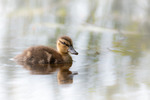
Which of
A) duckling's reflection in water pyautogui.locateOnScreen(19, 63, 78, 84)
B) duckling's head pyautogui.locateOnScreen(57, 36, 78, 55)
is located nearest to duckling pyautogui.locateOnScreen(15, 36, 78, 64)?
duckling's head pyautogui.locateOnScreen(57, 36, 78, 55)

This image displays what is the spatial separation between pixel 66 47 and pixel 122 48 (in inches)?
44.4

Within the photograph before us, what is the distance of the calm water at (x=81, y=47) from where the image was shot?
3.26 m

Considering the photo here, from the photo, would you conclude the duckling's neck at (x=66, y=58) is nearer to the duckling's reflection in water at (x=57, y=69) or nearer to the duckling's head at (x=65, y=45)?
the duckling's head at (x=65, y=45)

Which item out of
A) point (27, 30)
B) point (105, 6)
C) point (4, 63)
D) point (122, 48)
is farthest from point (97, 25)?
point (4, 63)

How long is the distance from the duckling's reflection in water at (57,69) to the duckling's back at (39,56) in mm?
111

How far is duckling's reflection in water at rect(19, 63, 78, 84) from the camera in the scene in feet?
12.1

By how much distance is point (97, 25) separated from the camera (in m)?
8.06

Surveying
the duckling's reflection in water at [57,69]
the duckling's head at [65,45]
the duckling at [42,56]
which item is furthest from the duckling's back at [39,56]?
the duckling's head at [65,45]

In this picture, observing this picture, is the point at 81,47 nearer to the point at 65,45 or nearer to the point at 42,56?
the point at 65,45

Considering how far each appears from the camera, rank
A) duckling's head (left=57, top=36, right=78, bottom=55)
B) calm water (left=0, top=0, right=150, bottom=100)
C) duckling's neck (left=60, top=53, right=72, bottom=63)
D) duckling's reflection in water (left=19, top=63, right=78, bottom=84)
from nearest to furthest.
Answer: calm water (left=0, top=0, right=150, bottom=100), duckling's reflection in water (left=19, top=63, right=78, bottom=84), duckling's neck (left=60, top=53, right=72, bottom=63), duckling's head (left=57, top=36, right=78, bottom=55)

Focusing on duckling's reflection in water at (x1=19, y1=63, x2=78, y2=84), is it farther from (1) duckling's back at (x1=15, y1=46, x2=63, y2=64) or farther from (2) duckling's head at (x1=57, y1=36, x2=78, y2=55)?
(2) duckling's head at (x1=57, y1=36, x2=78, y2=55)

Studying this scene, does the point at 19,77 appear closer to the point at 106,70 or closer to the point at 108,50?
the point at 106,70

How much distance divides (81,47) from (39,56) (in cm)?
126

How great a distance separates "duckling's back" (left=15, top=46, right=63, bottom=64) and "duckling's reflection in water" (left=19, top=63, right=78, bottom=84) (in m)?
0.11
